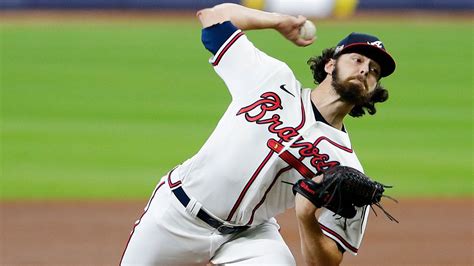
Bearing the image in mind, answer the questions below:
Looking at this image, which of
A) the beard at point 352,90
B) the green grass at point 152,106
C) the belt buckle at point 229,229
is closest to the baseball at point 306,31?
the beard at point 352,90

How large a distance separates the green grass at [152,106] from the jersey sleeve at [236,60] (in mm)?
5358

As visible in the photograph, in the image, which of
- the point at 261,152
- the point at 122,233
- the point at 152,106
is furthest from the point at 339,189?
the point at 152,106

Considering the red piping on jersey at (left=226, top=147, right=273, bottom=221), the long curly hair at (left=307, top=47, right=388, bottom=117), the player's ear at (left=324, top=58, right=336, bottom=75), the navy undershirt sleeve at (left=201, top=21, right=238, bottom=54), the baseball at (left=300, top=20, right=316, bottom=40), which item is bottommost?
the red piping on jersey at (left=226, top=147, right=273, bottom=221)

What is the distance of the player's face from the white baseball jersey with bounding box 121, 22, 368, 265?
187 mm

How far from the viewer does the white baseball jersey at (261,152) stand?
4.36 metres

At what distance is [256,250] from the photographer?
4453mm

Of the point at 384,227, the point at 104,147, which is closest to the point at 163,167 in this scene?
the point at 104,147

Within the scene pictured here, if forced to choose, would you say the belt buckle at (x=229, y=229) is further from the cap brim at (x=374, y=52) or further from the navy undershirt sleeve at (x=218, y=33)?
the cap brim at (x=374, y=52)

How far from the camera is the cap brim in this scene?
4.39m

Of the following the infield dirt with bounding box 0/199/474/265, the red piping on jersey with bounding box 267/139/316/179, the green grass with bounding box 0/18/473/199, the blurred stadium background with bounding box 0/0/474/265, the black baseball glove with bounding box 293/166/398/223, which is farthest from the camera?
the green grass with bounding box 0/18/473/199

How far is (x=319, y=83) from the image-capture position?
15.7ft

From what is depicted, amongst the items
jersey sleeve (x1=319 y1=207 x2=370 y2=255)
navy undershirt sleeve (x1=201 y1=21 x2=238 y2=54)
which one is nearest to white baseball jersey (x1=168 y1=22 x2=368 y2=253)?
jersey sleeve (x1=319 y1=207 x2=370 y2=255)

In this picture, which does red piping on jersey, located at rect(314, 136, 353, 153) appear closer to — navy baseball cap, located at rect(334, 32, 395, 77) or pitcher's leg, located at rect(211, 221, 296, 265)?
navy baseball cap, located at rect(334, 32, 395, 77)

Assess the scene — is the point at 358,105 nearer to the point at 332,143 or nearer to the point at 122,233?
the point at 332,143
